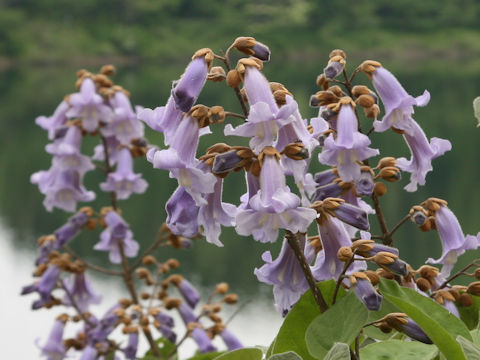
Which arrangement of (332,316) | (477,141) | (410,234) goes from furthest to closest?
(477,141), (410,234), (332,316)

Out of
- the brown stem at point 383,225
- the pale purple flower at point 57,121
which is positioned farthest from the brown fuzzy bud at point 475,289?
the pale purple flower at point 57,121

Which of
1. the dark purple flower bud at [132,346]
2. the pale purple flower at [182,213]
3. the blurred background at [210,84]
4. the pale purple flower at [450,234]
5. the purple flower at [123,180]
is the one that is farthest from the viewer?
the blurred background at [210,84]

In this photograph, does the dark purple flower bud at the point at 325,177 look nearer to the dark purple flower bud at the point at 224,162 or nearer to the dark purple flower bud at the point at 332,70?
the dark purple flower bud at the point at 332,70

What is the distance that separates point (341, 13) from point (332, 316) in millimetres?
57667

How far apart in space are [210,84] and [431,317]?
42.2 m

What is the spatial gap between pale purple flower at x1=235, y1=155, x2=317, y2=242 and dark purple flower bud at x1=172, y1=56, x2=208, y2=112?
114mm

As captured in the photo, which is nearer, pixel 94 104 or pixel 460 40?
pixel 94 104

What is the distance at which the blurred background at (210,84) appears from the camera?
36.0 feet

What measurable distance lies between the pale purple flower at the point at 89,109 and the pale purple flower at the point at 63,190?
18 centimetres

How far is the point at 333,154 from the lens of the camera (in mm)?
1183

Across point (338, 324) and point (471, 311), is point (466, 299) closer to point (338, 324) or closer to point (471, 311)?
point (471, 311)

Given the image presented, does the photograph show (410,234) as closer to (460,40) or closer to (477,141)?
(477,141)

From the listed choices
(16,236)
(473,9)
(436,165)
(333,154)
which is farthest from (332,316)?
(473,9)

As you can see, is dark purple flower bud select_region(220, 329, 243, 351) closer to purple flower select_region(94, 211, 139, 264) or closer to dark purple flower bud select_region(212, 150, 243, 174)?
purple flower select_region(94, 211, 139, 264)
